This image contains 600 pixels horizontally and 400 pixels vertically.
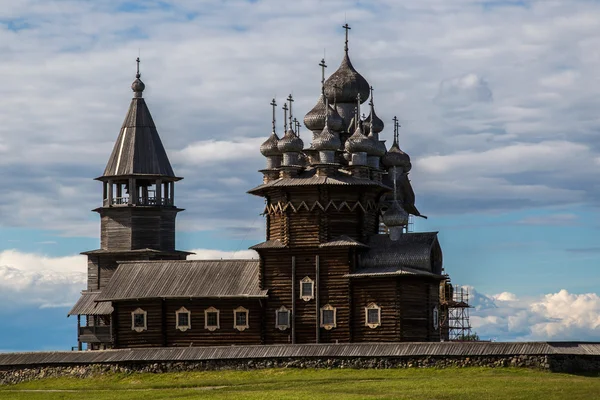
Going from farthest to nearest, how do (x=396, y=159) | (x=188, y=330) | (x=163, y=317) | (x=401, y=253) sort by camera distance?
(x=396, y=159)
(x=163, y=317)
(x=188, y=330)
(x=401, y=253)

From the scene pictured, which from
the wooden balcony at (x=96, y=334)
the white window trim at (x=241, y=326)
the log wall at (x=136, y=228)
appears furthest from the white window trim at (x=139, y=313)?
the log wall at (x=136, y=228)

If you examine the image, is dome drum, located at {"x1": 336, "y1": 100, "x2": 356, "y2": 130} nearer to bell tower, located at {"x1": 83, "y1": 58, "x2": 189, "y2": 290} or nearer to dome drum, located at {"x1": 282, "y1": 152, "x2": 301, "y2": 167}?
dome drum, located at {"x1": 282, "y1": 152, "x2": 301, "y2": 167}

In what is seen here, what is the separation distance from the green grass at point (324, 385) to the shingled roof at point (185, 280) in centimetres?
842

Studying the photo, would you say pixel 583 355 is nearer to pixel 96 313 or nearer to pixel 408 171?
pixel 408 171

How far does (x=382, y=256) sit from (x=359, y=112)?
856cm

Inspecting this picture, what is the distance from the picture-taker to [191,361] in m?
58.2

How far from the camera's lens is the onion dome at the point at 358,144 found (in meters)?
65.7

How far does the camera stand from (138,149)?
264ft

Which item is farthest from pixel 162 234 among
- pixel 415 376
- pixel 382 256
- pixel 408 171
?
pixel 415 376

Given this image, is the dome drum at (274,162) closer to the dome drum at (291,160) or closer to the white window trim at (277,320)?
the dome drum at (291,160)

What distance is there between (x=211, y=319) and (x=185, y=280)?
101 inches

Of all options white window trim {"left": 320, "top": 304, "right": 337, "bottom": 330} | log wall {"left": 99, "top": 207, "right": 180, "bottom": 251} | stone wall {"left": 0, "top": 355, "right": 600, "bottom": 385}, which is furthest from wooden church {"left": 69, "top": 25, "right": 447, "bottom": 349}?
log wall {"left": 99, "top": 207, "right": 180, "bottom": 251}

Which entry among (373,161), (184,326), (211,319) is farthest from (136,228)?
(373,161)

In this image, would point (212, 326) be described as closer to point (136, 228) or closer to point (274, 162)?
point (274, 162)
